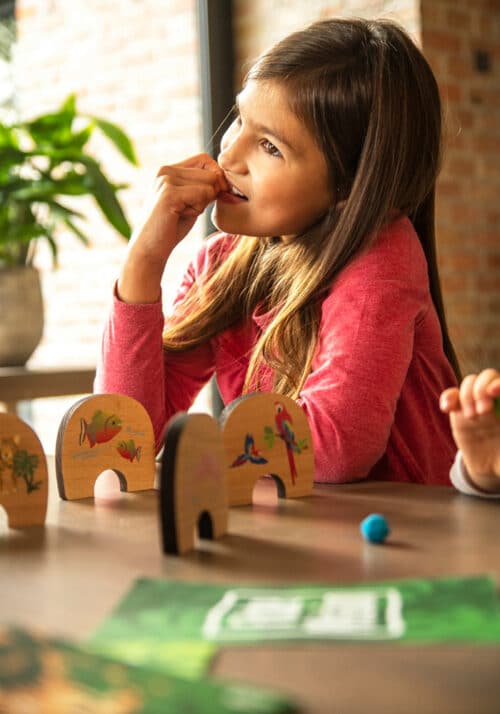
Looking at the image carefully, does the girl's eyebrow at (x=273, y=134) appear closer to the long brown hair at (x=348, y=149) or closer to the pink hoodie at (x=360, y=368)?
the long brown hair at (x=348, y=149)

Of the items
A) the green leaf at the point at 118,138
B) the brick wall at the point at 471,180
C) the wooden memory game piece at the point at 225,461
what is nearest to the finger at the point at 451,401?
the wooden memory game piece at the point at 225,461

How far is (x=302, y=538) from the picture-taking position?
75 cm

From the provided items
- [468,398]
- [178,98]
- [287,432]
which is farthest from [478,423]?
[178,98]

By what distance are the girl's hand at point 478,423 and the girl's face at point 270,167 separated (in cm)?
52

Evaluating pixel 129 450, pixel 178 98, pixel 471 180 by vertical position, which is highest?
pixel 178 98

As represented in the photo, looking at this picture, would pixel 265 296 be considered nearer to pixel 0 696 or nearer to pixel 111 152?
pixel 0 696

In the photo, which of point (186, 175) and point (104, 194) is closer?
point (186, 175)

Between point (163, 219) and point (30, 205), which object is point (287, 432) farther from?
point (30, 205)

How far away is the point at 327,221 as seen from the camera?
138cm

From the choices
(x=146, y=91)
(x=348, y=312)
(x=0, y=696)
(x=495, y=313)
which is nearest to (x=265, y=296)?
(x=348, y=312)

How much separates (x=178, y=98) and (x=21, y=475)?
2958 mm

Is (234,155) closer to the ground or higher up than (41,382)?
higher up

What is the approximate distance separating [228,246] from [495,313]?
2052mm

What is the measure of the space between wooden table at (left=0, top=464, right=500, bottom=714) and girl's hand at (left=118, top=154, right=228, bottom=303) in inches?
18.3
